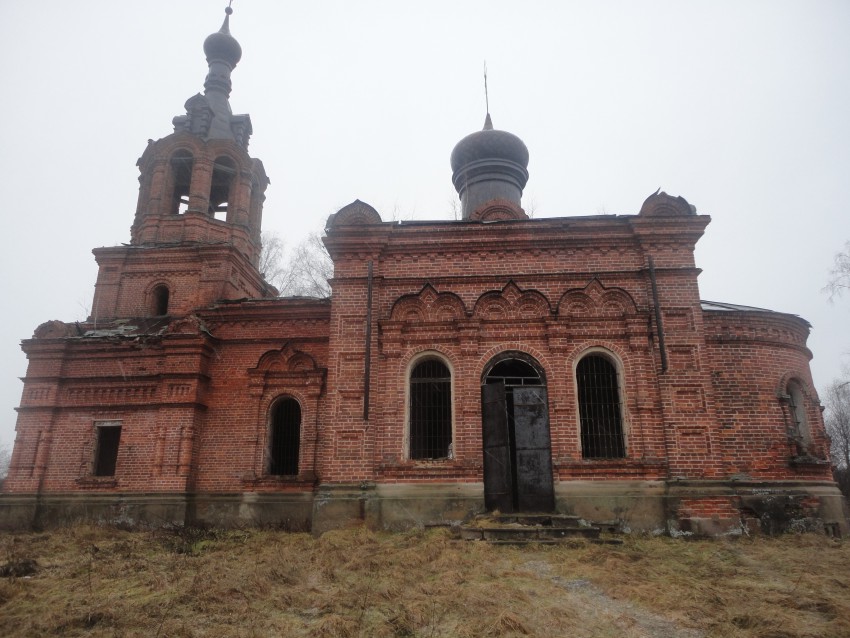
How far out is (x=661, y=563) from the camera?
24.0 ft

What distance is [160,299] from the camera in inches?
565

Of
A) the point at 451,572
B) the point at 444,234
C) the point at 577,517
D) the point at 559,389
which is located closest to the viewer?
the point at 451,572

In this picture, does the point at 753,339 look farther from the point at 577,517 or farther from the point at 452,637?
the point at 452,637

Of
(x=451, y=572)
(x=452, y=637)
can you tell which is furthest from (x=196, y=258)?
(x=452, y=637)

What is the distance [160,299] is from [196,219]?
2218 mm

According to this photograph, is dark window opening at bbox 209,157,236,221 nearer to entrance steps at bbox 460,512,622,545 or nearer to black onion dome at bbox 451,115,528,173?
black onion dome at bbox 451,115,528,173

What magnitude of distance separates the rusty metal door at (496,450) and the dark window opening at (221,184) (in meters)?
Result: 9.54

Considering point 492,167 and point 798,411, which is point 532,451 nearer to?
point 798,411

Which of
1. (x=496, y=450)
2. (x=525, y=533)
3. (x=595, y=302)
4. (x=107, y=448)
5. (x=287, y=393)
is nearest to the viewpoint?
(x=525, y=533)

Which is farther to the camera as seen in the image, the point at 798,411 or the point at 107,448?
the point at 107,448

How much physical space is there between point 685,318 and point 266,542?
8.32 m

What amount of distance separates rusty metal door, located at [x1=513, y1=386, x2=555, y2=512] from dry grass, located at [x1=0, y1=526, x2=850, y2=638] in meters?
1.51

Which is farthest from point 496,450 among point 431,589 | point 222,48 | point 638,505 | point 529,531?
point 222,48

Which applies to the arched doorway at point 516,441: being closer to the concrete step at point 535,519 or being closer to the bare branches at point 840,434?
the concrete step at point 535,519
